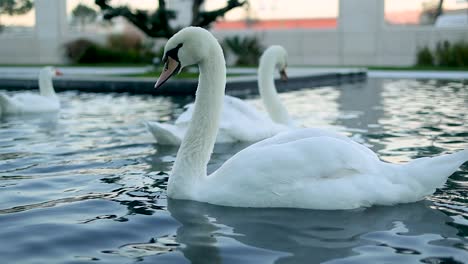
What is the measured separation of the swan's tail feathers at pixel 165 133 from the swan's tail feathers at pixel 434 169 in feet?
10.2

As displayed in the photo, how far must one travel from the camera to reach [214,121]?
16.1 ft

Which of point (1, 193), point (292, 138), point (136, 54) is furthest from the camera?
point (136, 54)

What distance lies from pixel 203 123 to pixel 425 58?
24.1m

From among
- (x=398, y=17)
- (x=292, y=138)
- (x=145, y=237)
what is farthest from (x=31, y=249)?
(x=398, y=17)

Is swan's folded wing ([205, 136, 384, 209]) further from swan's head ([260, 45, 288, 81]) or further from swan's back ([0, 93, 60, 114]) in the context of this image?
swan's back ([0, 93, 60, 114])

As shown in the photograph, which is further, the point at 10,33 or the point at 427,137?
the point at 10,33

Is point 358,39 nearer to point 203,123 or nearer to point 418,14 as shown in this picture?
point 418,14

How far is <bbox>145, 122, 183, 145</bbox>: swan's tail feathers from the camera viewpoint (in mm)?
7023

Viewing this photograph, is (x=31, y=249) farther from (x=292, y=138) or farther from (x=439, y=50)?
(x=439, y=50)

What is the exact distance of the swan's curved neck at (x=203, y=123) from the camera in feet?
15.7

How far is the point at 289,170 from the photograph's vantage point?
Result: 430cm

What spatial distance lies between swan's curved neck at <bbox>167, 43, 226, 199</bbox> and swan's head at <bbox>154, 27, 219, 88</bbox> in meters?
0.06

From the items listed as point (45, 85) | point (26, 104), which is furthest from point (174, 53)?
point (45, 85)

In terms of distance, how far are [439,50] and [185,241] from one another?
81.0ft
